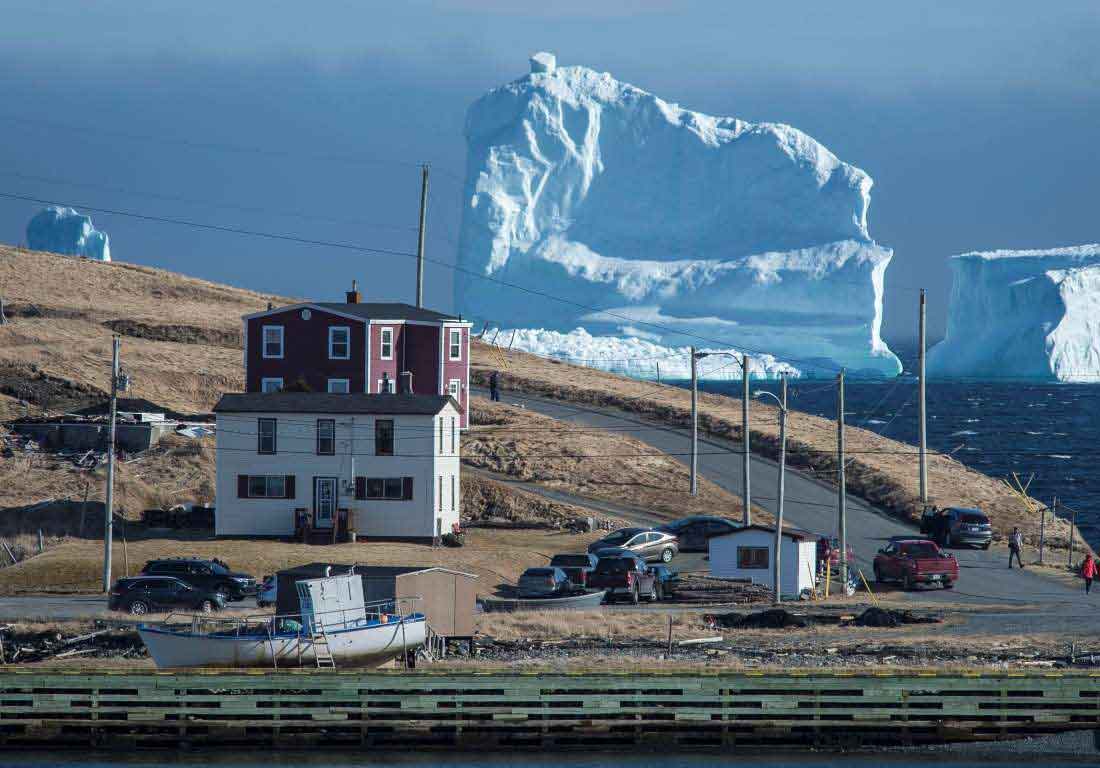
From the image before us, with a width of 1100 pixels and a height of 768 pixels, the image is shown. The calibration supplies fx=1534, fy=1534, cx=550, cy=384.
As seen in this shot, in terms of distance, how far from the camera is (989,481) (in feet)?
246

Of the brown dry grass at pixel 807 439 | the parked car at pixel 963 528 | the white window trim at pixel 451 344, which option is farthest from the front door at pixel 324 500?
the brown dry grass at pixel 807 439

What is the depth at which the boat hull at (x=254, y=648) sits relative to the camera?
3372 centimetres

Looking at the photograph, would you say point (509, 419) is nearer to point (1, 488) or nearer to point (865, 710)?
point (1, 488)

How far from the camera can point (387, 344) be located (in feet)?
225

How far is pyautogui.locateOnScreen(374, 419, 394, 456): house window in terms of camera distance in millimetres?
56875

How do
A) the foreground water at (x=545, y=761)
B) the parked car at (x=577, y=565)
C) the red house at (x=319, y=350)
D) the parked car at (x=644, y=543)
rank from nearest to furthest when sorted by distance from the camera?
1. the foreground water at (x=545, y=761)
2. the parked car at (x=577, y=565)
3. the parked car at (x=644, y=543)
4. the red house at (x=319, y=350)

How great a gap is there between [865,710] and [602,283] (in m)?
137

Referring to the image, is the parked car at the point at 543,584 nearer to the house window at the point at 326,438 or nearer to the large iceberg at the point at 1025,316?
the house window at the point at 326,438

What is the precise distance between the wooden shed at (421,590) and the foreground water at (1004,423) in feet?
121

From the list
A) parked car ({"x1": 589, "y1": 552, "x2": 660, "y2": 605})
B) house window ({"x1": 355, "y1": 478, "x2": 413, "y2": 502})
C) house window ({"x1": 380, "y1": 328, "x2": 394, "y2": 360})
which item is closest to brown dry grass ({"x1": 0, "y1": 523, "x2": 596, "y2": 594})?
house window ({"x1": 355, "y1": 478, "x2": 413, "y2": 502})

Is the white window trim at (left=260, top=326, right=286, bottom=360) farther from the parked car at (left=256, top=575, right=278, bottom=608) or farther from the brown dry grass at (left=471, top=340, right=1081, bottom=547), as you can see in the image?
the brown dry grass at (left=471, top=340, right=1081, bottom=547)

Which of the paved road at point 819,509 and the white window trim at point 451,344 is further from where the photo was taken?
the white window trim at point 451,344

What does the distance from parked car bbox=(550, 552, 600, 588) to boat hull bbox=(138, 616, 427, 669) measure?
46.8 ft

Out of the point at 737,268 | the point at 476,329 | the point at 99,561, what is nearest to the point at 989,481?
the point at 99,561
